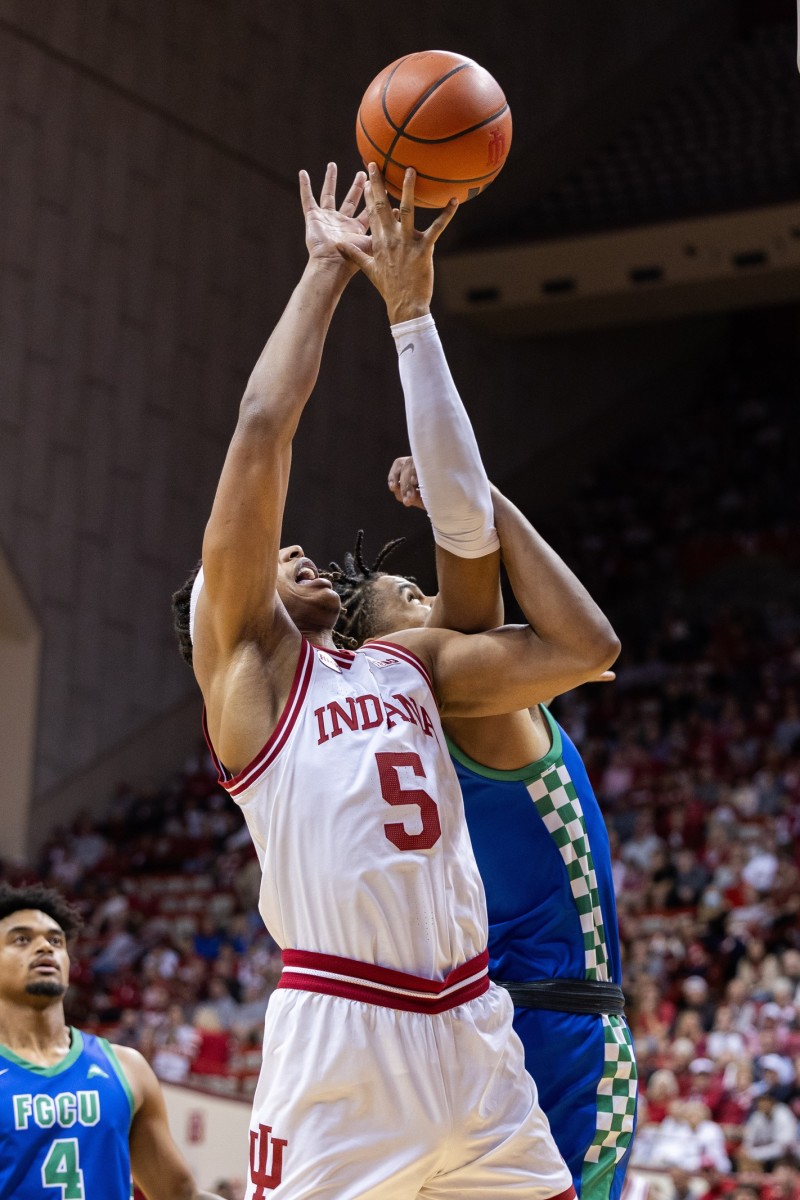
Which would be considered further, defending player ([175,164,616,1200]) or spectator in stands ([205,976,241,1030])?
spectator in stands ([205,976,241,1030])

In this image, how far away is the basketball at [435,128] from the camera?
350cm

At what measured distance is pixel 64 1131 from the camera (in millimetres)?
4871

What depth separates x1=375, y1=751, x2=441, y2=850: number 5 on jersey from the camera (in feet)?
9.78

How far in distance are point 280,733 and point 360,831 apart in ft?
0.80

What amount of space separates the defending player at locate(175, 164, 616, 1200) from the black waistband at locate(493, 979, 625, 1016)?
1.35 ft

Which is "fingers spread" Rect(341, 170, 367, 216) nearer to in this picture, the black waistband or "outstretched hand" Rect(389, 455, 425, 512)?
"outstretched hand" Rect(389, 455, 425, 512)

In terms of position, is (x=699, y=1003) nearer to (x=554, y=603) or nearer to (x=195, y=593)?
(x=554, y=603)

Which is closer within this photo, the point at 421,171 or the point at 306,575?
the point at 306,575

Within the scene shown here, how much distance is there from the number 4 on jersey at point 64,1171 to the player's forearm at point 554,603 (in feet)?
8.44

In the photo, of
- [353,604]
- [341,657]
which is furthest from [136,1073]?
[341,657]

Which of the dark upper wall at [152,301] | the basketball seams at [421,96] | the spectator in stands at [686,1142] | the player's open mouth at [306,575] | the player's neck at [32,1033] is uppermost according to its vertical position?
the dark upper wall at [152,301]

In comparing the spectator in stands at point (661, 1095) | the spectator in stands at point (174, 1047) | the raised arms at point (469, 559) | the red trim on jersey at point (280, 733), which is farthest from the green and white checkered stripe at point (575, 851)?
the spectator in stands at point (174, 1047)

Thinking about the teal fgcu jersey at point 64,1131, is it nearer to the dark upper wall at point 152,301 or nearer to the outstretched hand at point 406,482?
the outstretched hand at point 406,482

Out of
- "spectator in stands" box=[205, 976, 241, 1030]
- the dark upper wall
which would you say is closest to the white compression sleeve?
"spectator in stands" box=[205, 976, 241, 1030]
